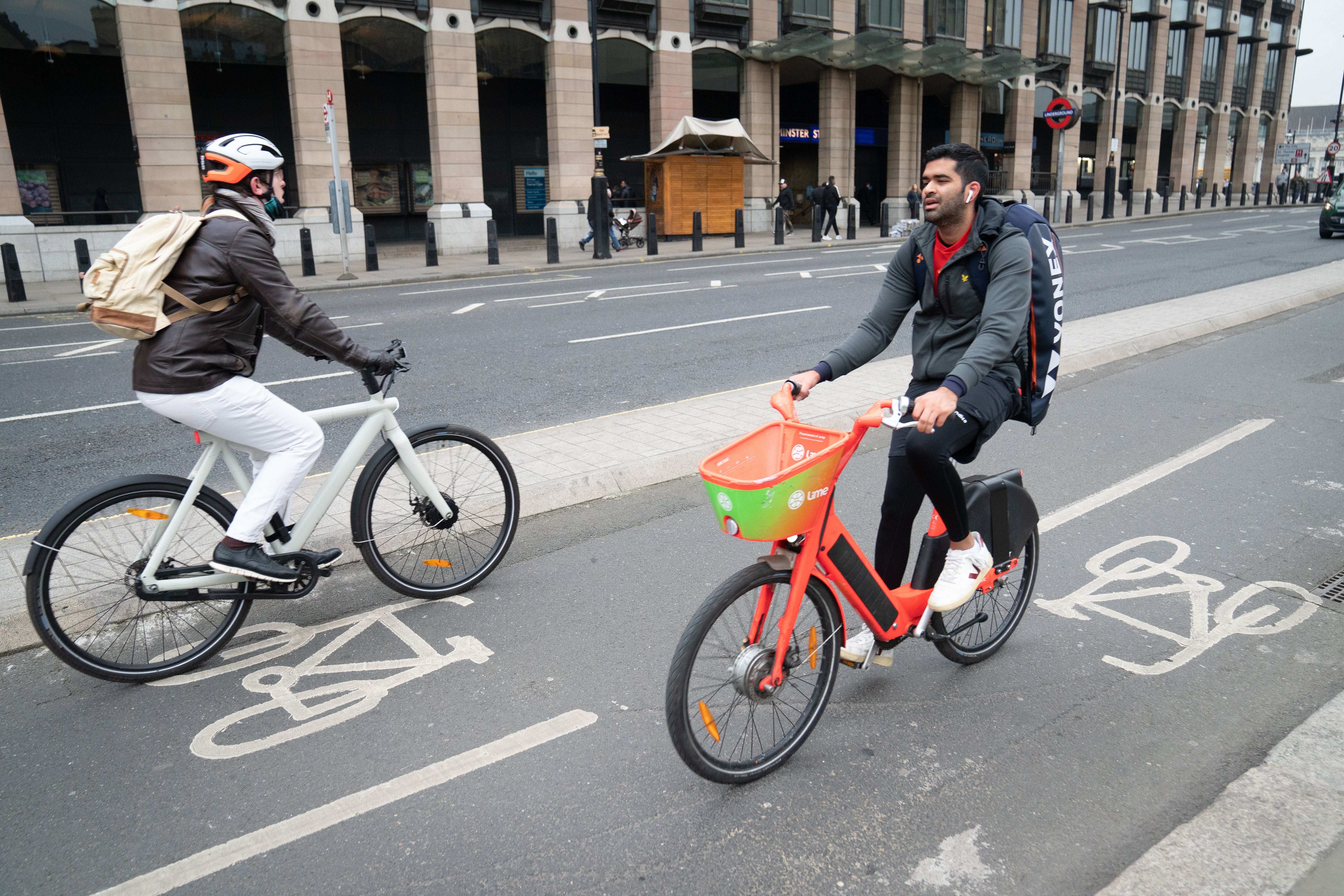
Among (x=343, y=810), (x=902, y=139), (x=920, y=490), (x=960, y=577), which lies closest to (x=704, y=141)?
(x=902, y=139)

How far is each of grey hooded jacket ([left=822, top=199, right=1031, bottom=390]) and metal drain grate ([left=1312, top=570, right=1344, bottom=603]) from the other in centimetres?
221

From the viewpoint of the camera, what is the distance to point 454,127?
2694 centimetres

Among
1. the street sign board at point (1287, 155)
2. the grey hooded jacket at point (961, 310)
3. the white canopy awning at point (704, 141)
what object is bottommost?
the grey hooded jacket at point (961, 310)

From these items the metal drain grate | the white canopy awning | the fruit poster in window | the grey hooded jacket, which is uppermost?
the white canopy awning

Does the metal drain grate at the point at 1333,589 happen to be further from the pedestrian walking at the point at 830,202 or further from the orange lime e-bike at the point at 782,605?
the pedestrian walking at the point at 830,202

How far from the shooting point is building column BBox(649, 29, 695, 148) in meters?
31.7

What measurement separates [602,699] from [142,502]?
1.94 metres

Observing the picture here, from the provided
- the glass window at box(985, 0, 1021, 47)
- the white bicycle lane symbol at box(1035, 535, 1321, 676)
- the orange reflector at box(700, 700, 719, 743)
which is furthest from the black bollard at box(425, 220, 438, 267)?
the glass window at box(985, 0, 1021, 47)

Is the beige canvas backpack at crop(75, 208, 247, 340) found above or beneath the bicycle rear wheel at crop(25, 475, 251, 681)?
above

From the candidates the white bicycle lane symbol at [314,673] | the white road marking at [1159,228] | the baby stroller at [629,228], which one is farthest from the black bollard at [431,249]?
the white road marking at [1159,228]

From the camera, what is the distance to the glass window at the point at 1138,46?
52.5m

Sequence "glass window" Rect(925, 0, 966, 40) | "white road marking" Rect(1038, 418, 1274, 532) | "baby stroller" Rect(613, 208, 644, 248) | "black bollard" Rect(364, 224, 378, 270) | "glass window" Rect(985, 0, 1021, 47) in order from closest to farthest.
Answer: "white road marking" Rect(1038, 418, 1274, 532) → "black bollard" Rect(364, 224, 378, 270) → "baby stroller" Rect(613, 208, 644, 248) → "glass window" Rect(925, 0, 966, 40) → "glass window" Rect(985, 0, 1021, 47)

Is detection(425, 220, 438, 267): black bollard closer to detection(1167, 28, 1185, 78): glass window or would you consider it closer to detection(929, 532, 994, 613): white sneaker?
detection(929, 532, 994, 613): white sneaker

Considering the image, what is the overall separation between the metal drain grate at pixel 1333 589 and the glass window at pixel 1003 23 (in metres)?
44.0
